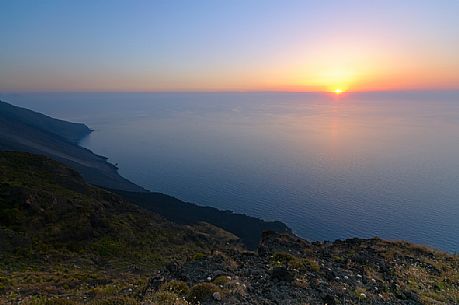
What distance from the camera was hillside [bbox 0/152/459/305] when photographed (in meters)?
10.5

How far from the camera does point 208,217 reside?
77.7 metres

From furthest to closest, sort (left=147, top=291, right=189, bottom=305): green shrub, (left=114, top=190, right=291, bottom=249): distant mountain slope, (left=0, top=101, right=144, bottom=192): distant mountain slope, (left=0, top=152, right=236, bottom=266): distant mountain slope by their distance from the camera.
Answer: (left=0, top=101, right=144, bottom=192): distant mountain slope → (left=114, top=190, right=291, bottom=249): distant mountain slope → (left=0, top=152, right=236, bottom=266): distant mountain slope → (left=147, top=291, right=189, bottom=305): green shrub

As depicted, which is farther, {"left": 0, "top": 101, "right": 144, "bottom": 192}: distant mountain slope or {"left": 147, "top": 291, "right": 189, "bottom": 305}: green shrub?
{"left": 0, "top": 101, "right": 144, "bottom": 192}: distant mountain slope

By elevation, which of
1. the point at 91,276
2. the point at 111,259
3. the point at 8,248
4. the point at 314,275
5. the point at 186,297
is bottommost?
the point at 111,259

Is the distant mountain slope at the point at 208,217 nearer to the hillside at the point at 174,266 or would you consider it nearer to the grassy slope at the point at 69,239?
the grassy slope at the point at 69,239

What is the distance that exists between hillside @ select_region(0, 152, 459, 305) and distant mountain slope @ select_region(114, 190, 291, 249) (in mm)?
27675

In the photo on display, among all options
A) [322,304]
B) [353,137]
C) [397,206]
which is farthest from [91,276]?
[353,137]

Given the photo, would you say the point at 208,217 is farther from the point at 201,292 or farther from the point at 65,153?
→ the point at 65,153

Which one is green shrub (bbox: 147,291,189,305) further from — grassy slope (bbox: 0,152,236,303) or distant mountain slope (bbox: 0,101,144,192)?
distant mountain slope (bbox: 0,101,144,192)

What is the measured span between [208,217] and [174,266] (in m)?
65.7

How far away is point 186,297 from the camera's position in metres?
9.39

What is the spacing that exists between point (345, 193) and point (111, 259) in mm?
73646

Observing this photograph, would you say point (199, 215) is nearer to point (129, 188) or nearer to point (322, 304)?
point (129, 188)

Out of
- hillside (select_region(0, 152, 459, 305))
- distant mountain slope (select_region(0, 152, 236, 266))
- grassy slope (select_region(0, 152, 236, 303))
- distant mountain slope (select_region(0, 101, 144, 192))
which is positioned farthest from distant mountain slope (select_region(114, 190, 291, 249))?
hillside (select_region(0, 152, 459, 305))
